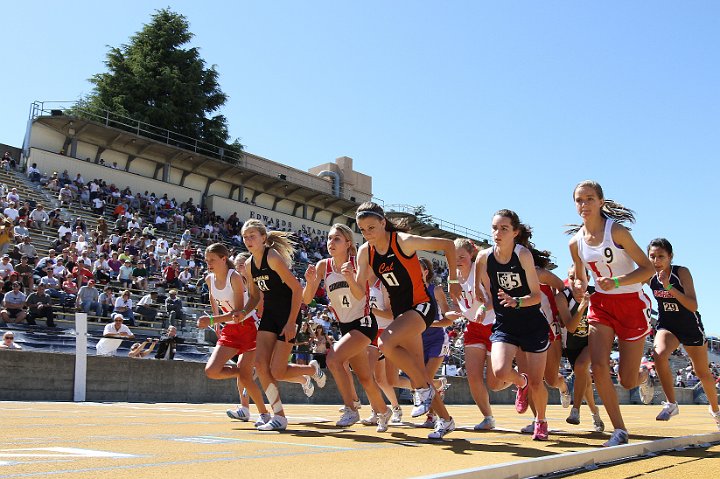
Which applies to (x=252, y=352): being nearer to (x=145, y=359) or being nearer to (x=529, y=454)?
(x=529, y=454)

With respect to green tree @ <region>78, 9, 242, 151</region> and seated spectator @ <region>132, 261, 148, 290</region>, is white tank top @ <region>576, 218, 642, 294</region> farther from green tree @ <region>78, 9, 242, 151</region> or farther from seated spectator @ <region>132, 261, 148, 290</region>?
green tree @ <region>78, 9, 242, 151</region>

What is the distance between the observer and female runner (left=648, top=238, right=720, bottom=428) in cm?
911

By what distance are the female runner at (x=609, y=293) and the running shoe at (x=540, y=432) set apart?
624 millimetres

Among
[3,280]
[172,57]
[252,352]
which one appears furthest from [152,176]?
[252,352]

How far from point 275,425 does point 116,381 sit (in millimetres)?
8444

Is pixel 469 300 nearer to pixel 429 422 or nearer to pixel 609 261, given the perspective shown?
pixel 429 422

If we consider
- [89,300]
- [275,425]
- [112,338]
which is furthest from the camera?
[89,300]

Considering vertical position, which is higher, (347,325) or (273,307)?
(273,307)

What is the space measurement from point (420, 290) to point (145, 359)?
1007 centimetres

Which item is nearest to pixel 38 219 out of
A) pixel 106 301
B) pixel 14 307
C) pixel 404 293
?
pixel 106 301

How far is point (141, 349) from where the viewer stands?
16.4 meters

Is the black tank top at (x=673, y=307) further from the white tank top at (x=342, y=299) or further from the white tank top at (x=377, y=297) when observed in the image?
the white tank top at (x=342, y=299)

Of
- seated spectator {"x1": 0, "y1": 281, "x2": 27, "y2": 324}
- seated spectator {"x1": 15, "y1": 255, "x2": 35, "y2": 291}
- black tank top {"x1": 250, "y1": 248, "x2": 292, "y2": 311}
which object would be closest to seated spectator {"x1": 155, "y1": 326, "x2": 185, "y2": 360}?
seated spectator {"x1": 0, "y1": 281, "x2": 27, "y2": 324}

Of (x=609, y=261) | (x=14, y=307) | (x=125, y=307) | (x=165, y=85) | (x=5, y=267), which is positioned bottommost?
(x=609, y=261)
